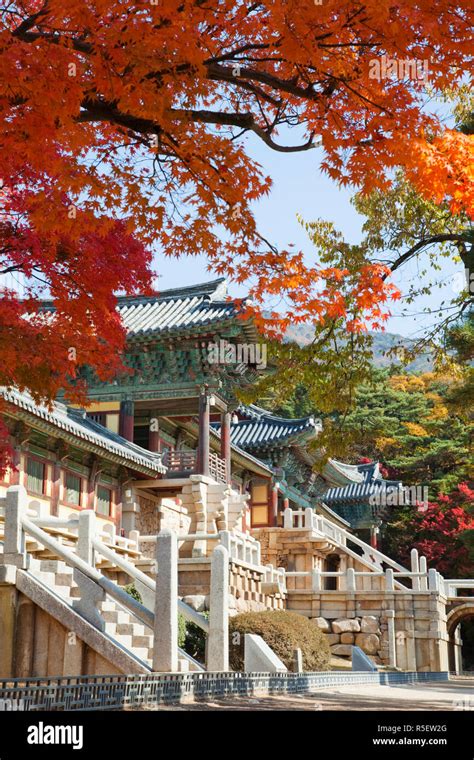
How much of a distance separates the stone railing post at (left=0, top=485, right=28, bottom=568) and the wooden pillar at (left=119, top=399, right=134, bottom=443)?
1569 cm

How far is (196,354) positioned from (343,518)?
27.1 metres

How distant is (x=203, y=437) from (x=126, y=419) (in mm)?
2837

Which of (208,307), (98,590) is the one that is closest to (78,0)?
(98,590)

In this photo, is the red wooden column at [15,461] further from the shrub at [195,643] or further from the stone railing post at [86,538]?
the stone railing post at [86,538]

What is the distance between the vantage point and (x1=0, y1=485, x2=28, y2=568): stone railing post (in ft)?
44.6

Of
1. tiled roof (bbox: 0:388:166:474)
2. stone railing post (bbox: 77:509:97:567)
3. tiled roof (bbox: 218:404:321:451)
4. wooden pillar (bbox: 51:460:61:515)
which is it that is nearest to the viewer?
stone railing post (bbox: 77:509:97:567)

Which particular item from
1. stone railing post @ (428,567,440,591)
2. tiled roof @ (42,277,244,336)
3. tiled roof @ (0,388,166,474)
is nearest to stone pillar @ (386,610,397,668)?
stone railing post @ (428,567,440,591)

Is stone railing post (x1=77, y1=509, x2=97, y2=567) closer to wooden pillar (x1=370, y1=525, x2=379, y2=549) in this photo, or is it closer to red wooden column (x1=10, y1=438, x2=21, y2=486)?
red wooden column (x1=10, y1=438, x2=21, y2=486)

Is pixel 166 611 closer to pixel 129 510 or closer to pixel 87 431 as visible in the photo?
pixel 87 431

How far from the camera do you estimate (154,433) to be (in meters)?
31.3

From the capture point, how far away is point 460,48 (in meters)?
8.48

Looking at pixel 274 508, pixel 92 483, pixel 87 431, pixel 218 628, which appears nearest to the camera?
pixel 218 628

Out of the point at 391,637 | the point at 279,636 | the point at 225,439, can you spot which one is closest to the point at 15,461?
the point at 279,636

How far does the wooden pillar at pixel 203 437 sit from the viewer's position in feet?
94.5
